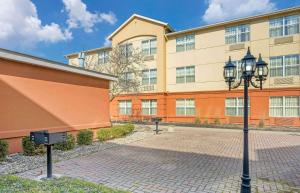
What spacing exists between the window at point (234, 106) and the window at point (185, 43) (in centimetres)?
699

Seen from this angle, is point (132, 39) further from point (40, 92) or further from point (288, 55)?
point (40, 92)

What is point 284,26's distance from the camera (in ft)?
66.4

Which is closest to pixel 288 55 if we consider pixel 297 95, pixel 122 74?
pixel 297 95

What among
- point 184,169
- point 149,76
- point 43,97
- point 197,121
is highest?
point 149,76

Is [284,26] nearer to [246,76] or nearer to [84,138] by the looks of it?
[246,76]

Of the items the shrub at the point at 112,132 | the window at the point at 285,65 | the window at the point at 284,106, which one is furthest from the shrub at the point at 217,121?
the shrub at the point at 112,132

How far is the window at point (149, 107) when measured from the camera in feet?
Result: 87.7

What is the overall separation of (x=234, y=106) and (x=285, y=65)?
5.68 meters

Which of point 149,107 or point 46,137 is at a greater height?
point 149,107

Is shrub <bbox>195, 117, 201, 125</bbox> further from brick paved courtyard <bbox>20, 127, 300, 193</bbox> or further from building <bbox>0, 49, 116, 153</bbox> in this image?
brick paved courtyard <bbox>20, 127, 300, 193</bbox>

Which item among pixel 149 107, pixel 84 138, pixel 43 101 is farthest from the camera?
pixel 149 107

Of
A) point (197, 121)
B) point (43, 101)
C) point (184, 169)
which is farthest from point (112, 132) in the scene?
point (197, 121)

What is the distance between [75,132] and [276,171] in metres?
9.34

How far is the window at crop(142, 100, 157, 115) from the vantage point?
1052 inches
